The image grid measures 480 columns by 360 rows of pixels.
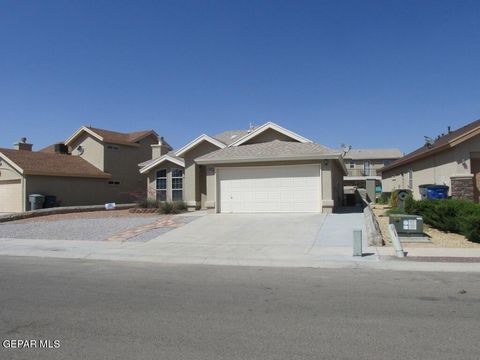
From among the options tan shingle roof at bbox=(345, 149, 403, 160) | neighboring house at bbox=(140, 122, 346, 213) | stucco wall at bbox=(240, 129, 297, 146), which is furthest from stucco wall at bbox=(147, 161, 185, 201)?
tan shingle roof at bbox=(345, 149, 403, 160)

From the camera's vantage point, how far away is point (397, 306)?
662 cm

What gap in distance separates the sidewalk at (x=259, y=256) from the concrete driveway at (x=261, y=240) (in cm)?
3

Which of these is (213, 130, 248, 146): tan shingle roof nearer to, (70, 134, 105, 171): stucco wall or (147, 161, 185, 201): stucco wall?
(147, 161, 185, 201): stucco wall

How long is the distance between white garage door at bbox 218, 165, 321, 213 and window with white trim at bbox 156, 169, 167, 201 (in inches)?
254

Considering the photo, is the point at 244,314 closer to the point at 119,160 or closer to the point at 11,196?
the point at 11,196

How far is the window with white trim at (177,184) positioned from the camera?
26659 millimetres

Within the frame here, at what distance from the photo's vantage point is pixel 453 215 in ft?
48.0

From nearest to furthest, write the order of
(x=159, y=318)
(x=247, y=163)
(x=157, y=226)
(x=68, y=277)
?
(x=159, y=318), (x=68, y=277), (x=157, y=226), (x=247, y=163)

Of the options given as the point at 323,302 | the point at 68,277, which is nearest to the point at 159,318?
the point at 323,302

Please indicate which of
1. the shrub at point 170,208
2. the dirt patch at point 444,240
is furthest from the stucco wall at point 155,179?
the dirt patch at point 444,240

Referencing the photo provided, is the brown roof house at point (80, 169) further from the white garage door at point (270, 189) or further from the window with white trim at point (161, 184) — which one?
the white garage door at point (270, 189)

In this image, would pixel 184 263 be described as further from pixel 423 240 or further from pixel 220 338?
pixel 423 240

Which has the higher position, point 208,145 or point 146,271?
point 208,145

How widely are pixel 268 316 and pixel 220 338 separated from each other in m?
1.11
